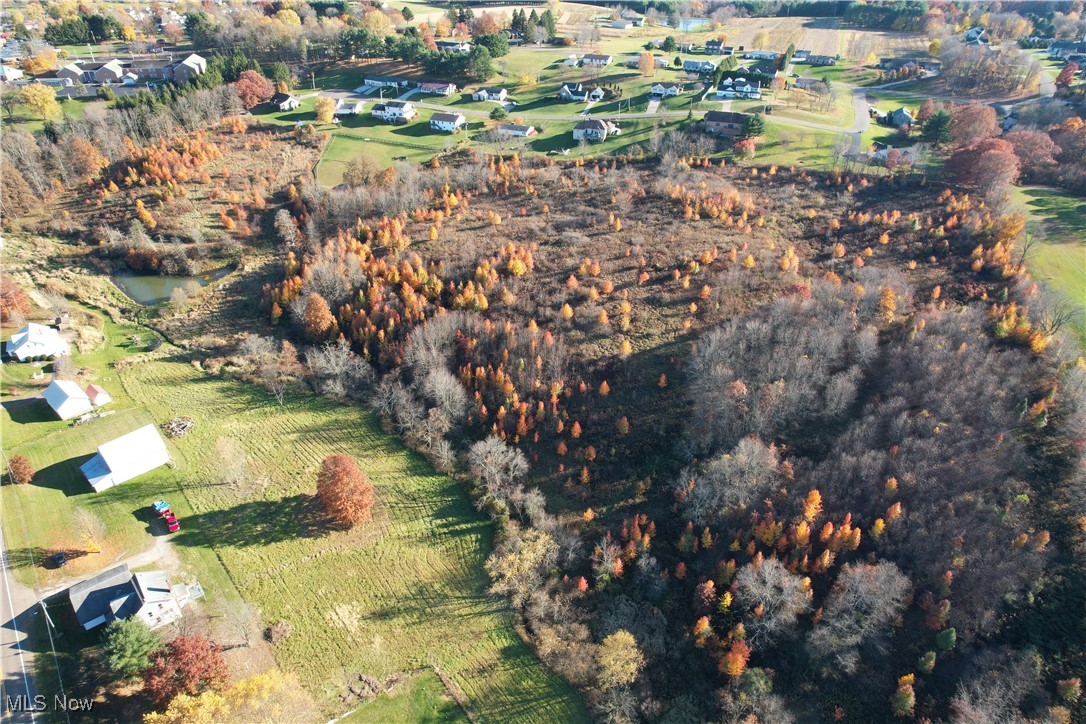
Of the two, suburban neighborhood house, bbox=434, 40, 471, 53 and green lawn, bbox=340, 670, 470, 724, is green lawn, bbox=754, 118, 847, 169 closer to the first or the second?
suburban neighborhood house, bbox=434, 40, 471, 53

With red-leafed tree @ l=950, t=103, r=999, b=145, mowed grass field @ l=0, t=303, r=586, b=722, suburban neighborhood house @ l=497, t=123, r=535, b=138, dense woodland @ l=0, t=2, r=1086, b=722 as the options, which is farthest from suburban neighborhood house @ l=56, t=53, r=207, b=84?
red-leafed tree @ l=950, t=103, r=999, b=145

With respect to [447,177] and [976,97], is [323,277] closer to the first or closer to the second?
[447,177]

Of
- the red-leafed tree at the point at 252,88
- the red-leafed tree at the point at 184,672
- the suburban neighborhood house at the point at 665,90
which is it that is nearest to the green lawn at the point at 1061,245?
the suburban neighborhood house at the point at 665,90

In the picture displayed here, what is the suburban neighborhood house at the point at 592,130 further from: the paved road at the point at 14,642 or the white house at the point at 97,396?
the paved road at the point at 14,642

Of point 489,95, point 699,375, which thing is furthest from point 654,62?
point 699,375

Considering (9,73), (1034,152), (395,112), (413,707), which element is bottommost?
(413,707)

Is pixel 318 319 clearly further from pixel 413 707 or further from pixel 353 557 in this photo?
pixel 413 707
